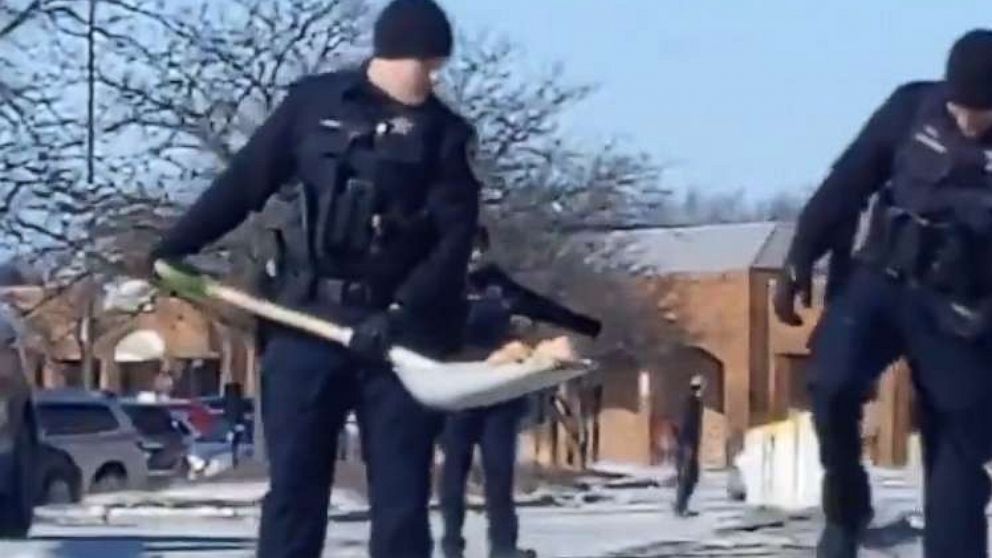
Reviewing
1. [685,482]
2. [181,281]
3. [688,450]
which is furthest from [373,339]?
[688,450]

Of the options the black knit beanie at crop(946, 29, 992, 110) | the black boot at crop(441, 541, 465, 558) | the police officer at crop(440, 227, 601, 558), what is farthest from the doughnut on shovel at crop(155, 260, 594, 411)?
the black boot at crop(441, 541, 465, 558)

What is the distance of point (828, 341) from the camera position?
7.75 meters

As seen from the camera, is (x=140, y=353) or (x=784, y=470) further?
(x=140, y=353)

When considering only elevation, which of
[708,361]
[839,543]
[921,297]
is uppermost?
[921,297]

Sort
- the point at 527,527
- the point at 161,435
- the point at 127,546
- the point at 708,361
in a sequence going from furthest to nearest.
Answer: the point at 708,361, the point at 161,435, the point at 527,527, the point at 127,546

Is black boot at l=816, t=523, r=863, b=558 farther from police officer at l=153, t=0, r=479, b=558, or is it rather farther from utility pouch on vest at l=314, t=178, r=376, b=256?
utility pouch on vest at l=314, t=178, r=376, b=256

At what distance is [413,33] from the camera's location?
24.1ft

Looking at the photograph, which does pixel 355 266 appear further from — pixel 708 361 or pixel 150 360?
pixel 150 360

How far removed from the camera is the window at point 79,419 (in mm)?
38656

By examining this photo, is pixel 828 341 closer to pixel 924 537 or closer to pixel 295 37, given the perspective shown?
pixel 924 537

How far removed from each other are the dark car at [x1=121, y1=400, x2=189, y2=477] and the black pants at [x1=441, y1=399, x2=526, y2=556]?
29.3 meters

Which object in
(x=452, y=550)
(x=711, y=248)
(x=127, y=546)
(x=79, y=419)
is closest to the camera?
(x=452, y=550)

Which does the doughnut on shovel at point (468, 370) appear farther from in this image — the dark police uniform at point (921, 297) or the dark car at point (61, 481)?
the dark car at point (61, 481)

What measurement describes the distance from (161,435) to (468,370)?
40204mm
